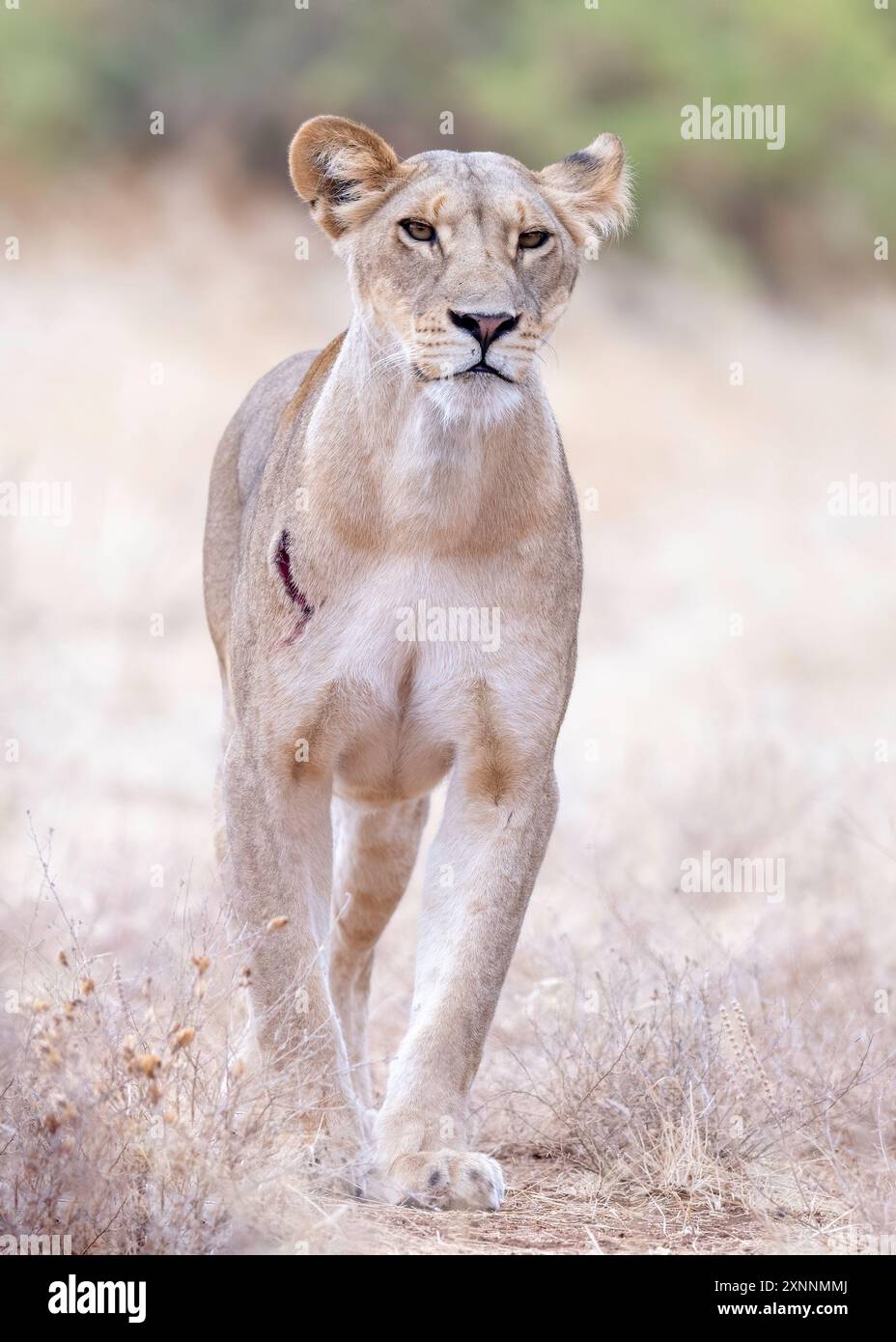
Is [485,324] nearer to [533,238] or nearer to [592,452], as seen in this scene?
[533,238]

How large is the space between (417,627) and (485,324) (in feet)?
2.32

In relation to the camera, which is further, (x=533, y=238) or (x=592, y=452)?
(x=592, y=452)

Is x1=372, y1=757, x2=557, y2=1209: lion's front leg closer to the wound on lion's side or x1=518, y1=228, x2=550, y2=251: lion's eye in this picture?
the wound on lion's side

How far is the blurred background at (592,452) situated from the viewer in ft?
21.9

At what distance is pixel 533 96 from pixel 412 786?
Answer: 19.0 m

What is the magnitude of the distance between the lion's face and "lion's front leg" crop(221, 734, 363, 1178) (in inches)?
39.8

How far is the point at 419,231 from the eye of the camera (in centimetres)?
450

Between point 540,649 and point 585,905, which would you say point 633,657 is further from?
point 540,649

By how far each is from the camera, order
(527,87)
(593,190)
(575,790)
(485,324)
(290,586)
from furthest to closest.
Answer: (527,87)
(575,790)
(593,190)
(290,586)
(485,324)

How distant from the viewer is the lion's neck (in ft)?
14.8

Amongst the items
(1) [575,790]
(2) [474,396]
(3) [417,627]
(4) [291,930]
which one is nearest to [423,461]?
(2) [474,396]

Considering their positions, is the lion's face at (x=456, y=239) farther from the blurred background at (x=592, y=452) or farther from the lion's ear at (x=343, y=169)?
the blurred background at (x=592, y=452)

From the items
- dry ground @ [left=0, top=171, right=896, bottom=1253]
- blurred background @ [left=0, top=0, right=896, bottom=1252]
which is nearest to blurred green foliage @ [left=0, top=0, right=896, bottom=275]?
blurred background @ [left=0, top=0, right=896, bottom=1252]

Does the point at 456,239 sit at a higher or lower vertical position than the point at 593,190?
lower
